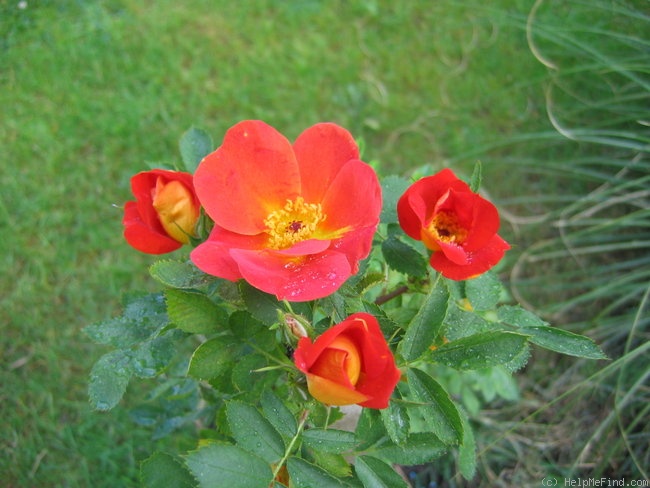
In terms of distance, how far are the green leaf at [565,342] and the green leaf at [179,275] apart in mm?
413

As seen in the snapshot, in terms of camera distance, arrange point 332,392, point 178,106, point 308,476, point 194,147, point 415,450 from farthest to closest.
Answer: point 178,106 → point 194,147 → point 415,450 → point 308,476 → point 332,392

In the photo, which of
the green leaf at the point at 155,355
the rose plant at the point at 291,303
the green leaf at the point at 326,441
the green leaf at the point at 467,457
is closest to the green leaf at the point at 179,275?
the rose plant at the point at 291,303

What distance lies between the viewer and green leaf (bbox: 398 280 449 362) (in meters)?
0.73

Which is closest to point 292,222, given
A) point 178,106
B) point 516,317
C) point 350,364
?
point 350,364

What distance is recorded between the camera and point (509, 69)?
2283mm

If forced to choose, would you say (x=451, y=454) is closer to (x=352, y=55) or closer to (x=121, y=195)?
Result: (x=121, y=195)

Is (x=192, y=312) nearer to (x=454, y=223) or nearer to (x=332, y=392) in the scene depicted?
(x=332, y=392)

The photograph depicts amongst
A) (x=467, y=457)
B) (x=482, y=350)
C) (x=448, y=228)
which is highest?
(x=448, y=228)

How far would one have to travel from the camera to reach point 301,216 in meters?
0.79

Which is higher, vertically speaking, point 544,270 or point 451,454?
point 544,270

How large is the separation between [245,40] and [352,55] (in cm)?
42

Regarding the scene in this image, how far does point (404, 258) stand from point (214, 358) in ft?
0.97

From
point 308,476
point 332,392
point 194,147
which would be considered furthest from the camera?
point 194,147

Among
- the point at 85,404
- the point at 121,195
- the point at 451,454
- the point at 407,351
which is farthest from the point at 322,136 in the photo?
the point at 121,195
